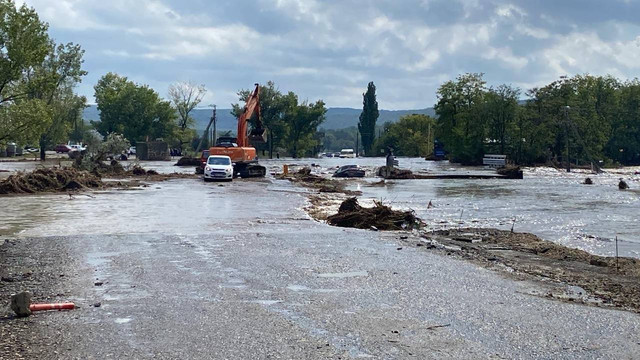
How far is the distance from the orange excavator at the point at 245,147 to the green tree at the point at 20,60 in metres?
14.6

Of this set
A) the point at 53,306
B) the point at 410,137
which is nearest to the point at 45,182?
the point at 53,306

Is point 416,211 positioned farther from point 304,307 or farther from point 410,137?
point 410,137

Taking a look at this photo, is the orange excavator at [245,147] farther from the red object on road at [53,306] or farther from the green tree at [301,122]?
the green tree at [301,122]

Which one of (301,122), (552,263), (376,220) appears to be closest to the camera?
(552,263)

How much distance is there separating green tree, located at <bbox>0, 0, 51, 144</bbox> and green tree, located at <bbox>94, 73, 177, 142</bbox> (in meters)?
73.8

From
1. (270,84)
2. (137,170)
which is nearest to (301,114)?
(270,84)

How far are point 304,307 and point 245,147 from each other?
45.5m

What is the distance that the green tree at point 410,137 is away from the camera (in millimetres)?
170500

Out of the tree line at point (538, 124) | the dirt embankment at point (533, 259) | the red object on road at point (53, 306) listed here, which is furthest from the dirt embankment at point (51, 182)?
the tree line at point (538, 124)

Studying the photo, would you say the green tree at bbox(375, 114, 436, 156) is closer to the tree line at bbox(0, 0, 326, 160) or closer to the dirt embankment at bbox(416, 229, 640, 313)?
the tree line at bbox(0, 0, 326, 160)

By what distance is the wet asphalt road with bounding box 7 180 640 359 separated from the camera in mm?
7898

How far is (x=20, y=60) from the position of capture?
40.0 metres

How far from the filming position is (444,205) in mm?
33625

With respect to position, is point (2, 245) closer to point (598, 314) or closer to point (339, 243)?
point (339, 243)
